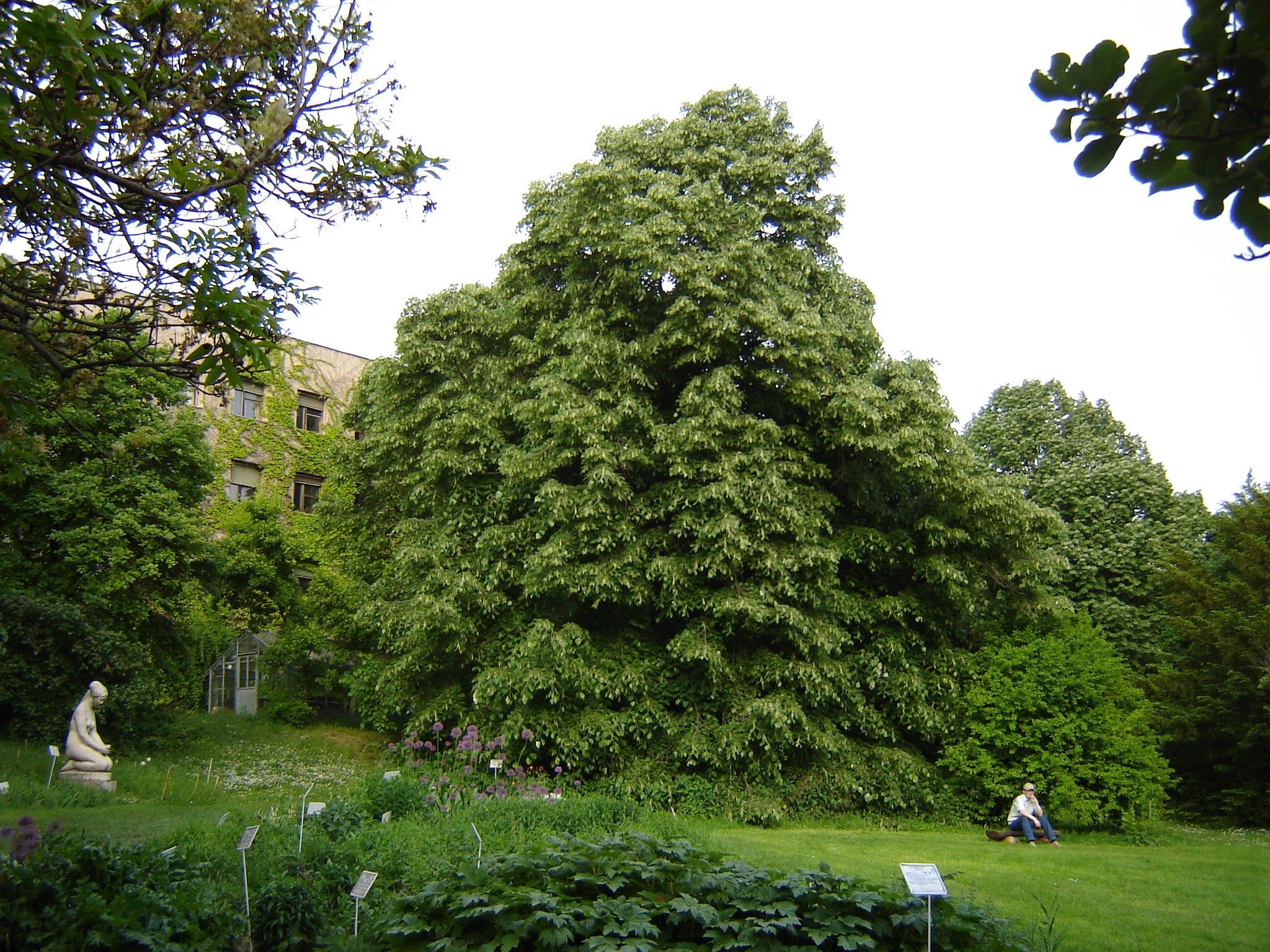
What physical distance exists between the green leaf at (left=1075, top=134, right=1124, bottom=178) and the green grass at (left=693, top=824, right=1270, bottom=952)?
6.38 m

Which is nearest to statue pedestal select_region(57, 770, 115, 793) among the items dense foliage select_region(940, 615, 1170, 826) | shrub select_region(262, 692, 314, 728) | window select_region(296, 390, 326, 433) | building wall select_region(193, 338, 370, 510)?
shrub select_region(262, 692, 314, 728)

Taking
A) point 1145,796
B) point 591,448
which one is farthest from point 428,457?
point 1145,796

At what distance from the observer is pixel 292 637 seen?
82.2 ft

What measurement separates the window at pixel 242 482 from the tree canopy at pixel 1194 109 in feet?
100

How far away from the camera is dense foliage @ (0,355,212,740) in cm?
1717

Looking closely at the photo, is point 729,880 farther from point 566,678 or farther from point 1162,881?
point 566,678

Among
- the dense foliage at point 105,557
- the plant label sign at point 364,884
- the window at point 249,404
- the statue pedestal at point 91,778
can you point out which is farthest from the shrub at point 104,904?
the window at point 249,404

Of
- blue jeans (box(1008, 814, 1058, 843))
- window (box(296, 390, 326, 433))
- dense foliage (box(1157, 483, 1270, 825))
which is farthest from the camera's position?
window (box(296, 390, 326, 433))

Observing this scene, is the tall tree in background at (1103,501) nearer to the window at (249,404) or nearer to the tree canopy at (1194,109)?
the tree canopy at (1194,109)

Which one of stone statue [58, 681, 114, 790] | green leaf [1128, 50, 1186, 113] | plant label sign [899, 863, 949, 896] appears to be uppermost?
green leaf [1128, 50, 1186, 113]

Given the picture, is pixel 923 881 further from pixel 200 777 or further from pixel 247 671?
pixel 247 671

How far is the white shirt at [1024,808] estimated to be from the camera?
47.9ft

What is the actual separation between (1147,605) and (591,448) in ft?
53.9

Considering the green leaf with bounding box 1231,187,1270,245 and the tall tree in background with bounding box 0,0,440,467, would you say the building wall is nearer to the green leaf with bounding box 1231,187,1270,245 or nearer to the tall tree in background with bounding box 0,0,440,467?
the tall tree in background with bounding box 0,0,440,467
